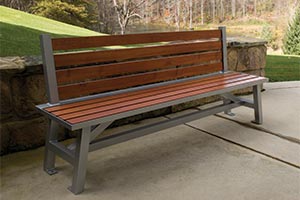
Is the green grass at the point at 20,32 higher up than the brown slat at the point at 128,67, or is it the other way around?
the green grass at the point at 20,32

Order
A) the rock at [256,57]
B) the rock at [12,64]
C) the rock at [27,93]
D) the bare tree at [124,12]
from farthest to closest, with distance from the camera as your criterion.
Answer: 1. the bare tree at [124,12]
2. the rock at [256,57]
3. the rock at [27,93]
4. the rock at [12,64]

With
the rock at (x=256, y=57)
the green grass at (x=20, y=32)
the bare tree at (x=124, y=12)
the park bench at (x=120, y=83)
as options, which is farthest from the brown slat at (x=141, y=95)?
the bare tree at (x=124, y=12)

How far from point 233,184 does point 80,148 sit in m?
0.87

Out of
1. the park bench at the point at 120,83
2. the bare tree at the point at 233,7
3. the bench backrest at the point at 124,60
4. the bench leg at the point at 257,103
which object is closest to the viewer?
the park bench at the point at 120,83

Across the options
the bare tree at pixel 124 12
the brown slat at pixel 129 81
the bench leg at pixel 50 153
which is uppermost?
the bare tree at pixel 124 12

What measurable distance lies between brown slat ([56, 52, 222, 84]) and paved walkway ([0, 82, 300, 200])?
1.78 ft

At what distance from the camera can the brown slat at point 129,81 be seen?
205 cm

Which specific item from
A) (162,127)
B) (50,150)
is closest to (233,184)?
(162,127)

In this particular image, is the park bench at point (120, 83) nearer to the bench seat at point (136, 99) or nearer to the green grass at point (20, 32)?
the bench seat at point (136, 99)

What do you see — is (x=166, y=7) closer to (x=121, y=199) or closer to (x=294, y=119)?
(x=294, y=119)

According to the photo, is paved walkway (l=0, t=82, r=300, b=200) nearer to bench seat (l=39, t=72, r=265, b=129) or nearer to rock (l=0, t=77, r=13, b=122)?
rock (l=0, t=77, r=13, b=122)

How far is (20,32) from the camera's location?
459 cm

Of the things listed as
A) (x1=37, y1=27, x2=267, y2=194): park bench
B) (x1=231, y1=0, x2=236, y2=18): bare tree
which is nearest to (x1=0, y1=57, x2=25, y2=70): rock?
(x1=37, y1=27, x2=267, y2=194): park bench

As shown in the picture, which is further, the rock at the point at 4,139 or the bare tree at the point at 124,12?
the bare tree at the point at 124,12
